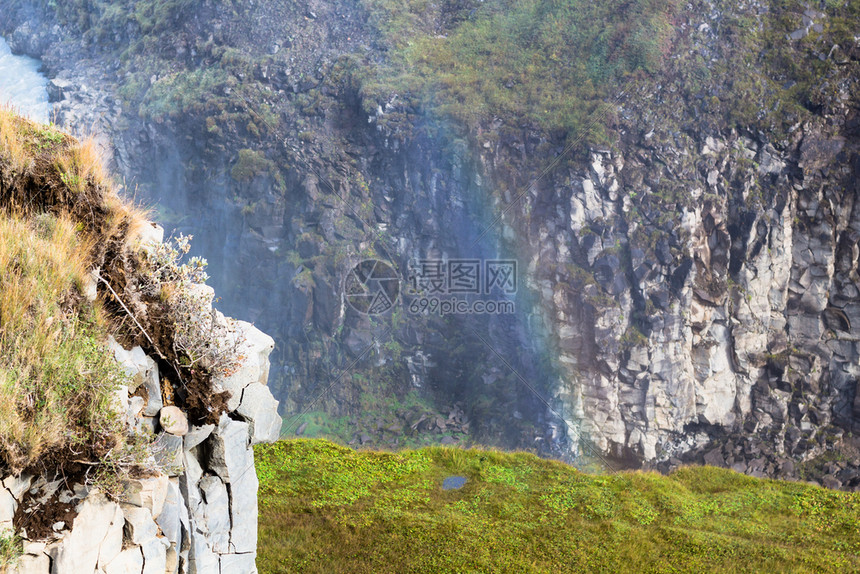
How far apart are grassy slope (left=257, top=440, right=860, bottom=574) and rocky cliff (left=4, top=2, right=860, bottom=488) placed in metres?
30.4

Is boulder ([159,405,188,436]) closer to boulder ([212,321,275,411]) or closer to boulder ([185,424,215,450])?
boulder ([185,424,215,450])

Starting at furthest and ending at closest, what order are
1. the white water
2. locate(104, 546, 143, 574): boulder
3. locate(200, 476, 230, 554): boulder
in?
1. the white water
2. locate(200, 476, 230, 554): boulder
3. locate(104, 546, 143, 574): boulder

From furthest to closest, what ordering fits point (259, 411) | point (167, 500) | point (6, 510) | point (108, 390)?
point (259, 411), point (167, 500), point (108, 390), point (6, 510)

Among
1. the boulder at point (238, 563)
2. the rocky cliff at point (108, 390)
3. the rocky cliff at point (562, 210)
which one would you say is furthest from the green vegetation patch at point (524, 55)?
the boulder at point (238, 563)

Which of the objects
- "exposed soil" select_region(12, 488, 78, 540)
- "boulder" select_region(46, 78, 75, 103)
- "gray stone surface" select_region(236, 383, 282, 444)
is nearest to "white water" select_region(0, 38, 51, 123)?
"boulder" select_region(46, 78, 75, 103)

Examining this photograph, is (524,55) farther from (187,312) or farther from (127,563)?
(127,563)

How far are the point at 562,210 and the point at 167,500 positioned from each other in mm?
42434

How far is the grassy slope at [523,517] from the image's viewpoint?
12.1 meters

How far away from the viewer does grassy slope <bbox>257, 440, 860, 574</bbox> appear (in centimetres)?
1212

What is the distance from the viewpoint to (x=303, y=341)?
54406 millimetres

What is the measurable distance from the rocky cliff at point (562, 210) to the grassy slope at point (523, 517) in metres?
30.4

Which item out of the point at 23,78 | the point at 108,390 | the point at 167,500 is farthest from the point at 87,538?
the point at 23,78

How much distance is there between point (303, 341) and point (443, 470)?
39877 mm

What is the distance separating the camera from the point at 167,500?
652cm
